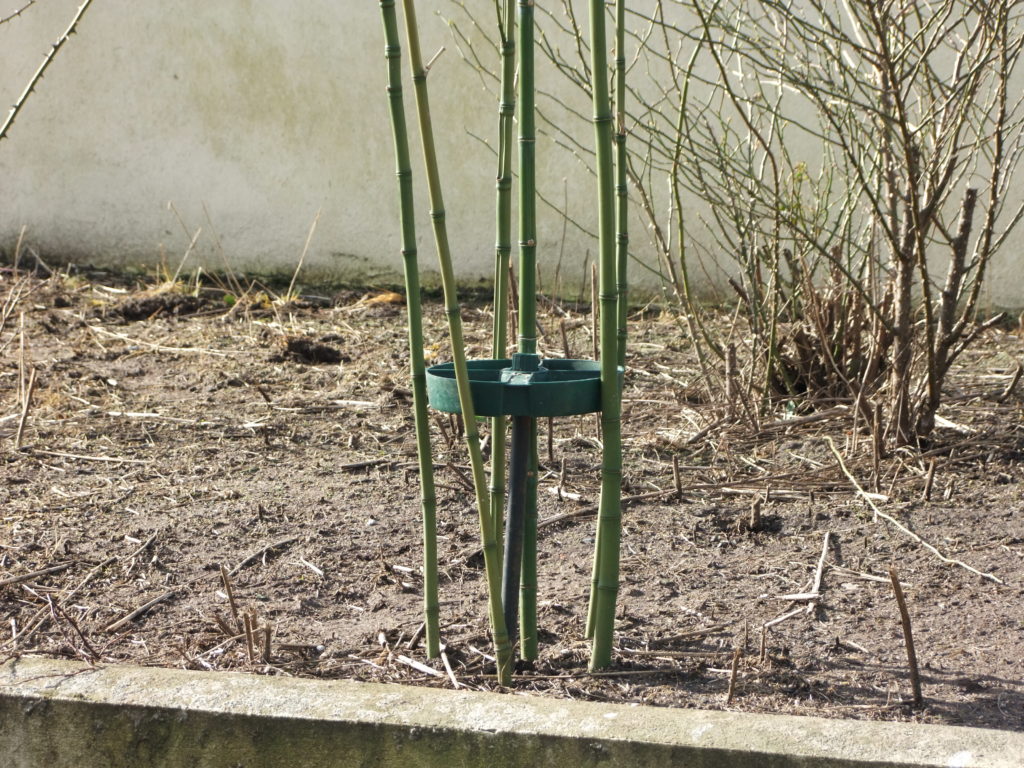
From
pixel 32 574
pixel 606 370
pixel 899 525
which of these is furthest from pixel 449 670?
pixel 899 525

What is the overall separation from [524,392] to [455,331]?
0.46 ft

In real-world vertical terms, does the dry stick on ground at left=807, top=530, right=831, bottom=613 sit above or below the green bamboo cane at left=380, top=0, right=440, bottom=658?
below

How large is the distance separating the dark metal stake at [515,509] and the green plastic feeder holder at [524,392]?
7cm

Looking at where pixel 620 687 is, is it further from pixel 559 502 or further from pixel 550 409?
pixel 559 502

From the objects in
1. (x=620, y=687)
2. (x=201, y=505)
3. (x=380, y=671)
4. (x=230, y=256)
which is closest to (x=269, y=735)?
(x=380, y=671)

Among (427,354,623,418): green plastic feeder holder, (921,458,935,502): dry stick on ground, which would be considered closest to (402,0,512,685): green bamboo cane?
(427,354,623,418): green plastic feeder holder

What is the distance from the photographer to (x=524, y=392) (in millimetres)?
1792

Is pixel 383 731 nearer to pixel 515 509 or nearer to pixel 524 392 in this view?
pixel 515 509

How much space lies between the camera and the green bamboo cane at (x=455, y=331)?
5.47 ft

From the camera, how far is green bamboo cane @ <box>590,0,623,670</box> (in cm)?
169

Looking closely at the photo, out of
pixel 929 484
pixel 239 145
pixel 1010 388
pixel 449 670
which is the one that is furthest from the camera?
pixel 239 145

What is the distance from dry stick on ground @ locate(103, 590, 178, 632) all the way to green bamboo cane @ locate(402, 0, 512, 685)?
0.81 m

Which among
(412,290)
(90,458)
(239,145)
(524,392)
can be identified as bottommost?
(90,458)

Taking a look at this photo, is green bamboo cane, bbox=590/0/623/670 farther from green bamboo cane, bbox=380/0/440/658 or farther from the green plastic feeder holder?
green bamboo cane, bbox=380/0/440/658
